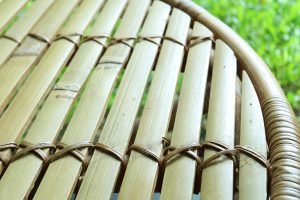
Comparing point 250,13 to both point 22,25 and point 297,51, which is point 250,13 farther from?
point 22,25

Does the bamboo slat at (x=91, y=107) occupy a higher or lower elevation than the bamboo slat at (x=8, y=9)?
lower

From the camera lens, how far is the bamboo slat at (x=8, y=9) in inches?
40.8

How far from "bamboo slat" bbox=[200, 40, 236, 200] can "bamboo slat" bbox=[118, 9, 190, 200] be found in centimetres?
8

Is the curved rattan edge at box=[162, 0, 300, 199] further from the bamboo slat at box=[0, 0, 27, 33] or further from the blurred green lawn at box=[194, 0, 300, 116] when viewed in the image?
the blurred green lawn at box=[194, 0, 300, 116]

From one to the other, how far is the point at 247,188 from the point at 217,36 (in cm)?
45

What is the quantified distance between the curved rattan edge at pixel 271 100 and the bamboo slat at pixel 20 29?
32 centimetres

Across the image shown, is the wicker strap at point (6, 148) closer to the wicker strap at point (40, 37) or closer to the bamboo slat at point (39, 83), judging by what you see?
the bamboo slat at point (39, 83)

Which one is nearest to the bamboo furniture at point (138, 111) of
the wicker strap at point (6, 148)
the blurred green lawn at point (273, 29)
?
the wicker strap at point (6, 148)

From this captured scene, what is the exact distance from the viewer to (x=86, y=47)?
3.26 feet

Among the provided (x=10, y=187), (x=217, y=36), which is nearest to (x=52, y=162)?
(x=10, y=187)

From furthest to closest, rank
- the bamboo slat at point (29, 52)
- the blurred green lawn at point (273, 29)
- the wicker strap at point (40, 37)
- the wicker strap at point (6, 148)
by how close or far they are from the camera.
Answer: the blurred green lawn at point (273, 29) < the wicker strap at point (40, 37) < the bamboo slat at point (29, 52) < the wicker strap at point (6, 148)

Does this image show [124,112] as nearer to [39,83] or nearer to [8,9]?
[39,83]

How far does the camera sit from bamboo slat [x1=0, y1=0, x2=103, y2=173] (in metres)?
0.78

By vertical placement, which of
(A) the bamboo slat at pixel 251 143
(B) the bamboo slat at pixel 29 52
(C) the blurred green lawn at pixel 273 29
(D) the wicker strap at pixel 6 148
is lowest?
(D) the wicker strap at pixel 6 148
